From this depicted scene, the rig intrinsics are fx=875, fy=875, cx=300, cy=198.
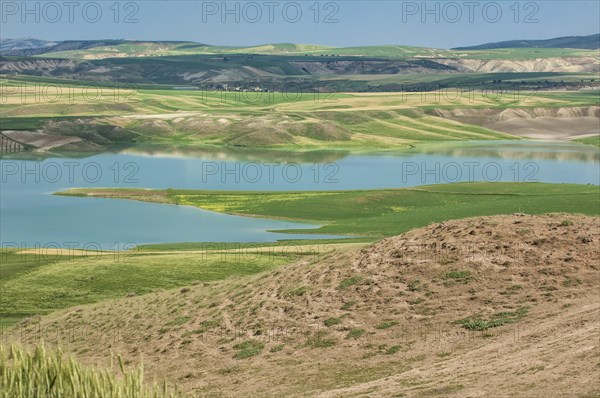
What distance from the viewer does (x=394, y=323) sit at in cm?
3506

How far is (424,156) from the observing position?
175 m

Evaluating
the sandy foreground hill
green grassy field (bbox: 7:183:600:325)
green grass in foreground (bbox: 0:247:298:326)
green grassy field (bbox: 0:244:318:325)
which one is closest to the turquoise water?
green grassy field (bbox: 7:183:600:325)

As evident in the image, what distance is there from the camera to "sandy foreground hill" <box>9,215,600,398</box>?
27.9 meters

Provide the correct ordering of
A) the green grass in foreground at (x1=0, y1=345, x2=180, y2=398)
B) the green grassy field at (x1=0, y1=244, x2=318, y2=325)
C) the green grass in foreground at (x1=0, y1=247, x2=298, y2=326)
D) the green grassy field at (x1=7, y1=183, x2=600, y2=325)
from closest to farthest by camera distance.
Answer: the green grass in foreground at (x1=0, y1=345, x2=180, y2=398) < the green grass in foreground at (x1=0, y1=247, x2=298, y2=326) < the green grassy field at (x1=0, y1=244, x2=318, y2=325) < the green grassy field at (x1=7, y1=183, x2=600, y2=325)

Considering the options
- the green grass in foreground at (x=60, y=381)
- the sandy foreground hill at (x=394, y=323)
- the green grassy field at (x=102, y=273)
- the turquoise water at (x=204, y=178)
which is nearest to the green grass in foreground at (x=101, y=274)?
the green grassy field at (x=102, y=273)

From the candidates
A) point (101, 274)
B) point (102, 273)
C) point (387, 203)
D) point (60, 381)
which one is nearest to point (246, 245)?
point (102, 273)

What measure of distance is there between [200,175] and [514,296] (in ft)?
368

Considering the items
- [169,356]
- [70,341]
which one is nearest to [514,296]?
[169,356]

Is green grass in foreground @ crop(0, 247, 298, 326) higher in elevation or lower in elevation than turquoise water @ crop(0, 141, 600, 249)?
lower

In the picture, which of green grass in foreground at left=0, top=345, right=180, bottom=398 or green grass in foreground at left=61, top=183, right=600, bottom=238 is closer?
green grass in foreground at left=0, top=345, right=180, bottom=398

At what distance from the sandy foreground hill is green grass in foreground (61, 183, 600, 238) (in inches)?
1593

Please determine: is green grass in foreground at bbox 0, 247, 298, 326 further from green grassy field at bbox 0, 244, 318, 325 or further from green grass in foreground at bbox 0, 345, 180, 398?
green grass in foreground at bbox 0, 345, 180, 398

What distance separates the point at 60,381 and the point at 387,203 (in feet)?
302

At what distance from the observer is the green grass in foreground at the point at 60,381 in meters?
18.4
